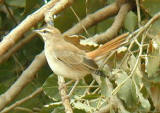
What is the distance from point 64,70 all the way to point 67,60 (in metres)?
0.15

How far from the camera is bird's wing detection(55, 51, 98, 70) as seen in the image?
4184 millimetres

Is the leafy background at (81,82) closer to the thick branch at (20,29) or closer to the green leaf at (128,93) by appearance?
the green leaf at (128,93)

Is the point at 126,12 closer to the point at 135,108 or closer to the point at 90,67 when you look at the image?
the point at 90,67

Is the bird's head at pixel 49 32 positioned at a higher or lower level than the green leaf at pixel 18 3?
lower

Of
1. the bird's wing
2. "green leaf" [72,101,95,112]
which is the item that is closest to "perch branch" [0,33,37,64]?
the bird's wing

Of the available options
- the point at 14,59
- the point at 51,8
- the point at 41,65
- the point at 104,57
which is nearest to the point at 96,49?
the point at 104,57

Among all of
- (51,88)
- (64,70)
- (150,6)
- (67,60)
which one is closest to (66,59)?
(67,60)

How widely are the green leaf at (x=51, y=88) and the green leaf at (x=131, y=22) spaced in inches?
33.1

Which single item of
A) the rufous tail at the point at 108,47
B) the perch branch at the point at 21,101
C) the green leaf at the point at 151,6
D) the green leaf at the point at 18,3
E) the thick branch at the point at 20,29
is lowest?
the perch branch at the point at 21,101

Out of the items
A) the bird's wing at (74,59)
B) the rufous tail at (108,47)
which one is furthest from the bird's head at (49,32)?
the rufous tail at (108,47)

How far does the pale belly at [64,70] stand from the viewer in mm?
4242

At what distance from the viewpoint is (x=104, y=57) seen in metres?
4.16

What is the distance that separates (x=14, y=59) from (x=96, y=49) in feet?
4.96

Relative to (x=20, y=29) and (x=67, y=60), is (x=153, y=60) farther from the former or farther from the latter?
(x=20, y=29)
